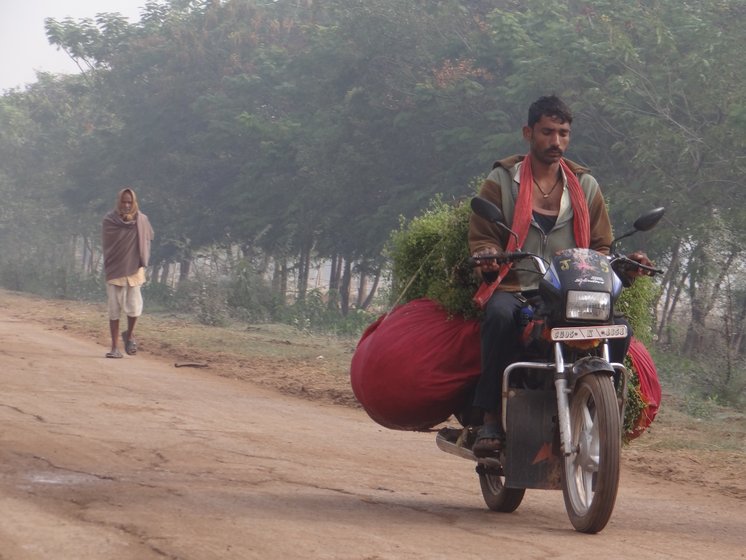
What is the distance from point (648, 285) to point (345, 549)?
2.49 m

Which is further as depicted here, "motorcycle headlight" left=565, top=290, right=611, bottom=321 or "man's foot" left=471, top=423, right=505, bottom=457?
"man's foot" left=471, top=423, right=505, bottom=457

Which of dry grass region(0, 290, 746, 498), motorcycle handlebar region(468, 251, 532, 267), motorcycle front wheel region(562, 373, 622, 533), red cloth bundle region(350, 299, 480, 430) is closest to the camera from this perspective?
motorcycle front wheel region(562, 373, 622, 533)

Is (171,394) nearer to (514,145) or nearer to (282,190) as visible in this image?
(514,145)

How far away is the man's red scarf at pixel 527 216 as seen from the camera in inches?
224

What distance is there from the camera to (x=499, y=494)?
6.09 metres

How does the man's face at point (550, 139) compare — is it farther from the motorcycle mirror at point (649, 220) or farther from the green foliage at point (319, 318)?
the green foliage at point (319, 318)

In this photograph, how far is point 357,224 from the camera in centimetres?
2920

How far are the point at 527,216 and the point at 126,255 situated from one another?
32.6 ft

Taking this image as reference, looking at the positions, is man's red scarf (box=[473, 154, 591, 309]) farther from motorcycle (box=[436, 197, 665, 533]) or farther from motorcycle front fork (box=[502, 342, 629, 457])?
motorcycle front fork (box=[502, 342, 629, 457])

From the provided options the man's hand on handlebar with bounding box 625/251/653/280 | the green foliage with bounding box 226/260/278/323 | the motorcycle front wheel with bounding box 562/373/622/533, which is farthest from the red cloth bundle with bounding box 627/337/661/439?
the green foliage with bounding box 226/260/278/323

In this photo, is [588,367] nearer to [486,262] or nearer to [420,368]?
[486,262]

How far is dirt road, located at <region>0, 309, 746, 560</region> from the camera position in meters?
4.66

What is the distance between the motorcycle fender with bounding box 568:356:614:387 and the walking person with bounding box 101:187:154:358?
1031 centimetres

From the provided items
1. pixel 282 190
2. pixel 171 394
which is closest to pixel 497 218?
pixel 171 394
